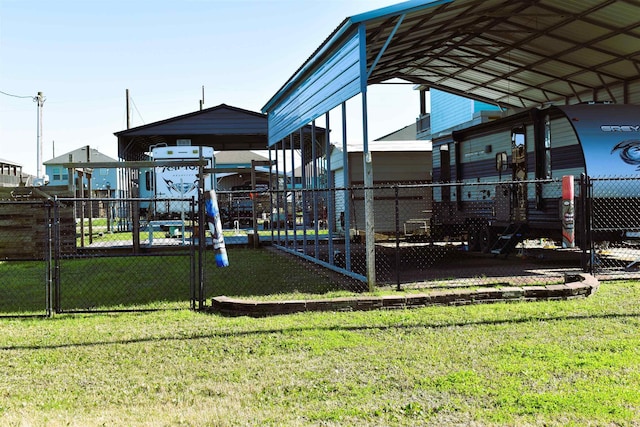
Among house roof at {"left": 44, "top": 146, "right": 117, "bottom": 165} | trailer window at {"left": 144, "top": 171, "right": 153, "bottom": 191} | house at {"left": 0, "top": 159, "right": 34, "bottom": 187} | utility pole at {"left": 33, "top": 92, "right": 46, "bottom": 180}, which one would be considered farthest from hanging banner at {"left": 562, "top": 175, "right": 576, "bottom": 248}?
house roof at {"left": 44, "top": 146, "right": 117, "bottom": 165}

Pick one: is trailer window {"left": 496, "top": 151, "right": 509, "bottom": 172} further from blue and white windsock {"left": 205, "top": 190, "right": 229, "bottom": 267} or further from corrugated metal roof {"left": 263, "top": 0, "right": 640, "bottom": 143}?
blue and white windsock {"left": 205, "top": 190, "right": 229, "bottom": 267}

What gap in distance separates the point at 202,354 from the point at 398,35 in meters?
8.79

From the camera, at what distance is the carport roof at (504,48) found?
37.7ft

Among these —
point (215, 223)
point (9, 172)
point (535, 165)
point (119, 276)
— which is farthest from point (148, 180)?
point (9, 172)

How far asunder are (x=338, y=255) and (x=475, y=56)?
6626 mm

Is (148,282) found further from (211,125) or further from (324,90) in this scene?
(211,125)

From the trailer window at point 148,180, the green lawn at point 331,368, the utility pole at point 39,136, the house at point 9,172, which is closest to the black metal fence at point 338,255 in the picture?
the green lawn at point 331,368

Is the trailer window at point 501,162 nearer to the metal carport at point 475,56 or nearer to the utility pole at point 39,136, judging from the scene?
the metal carport at point 475,56

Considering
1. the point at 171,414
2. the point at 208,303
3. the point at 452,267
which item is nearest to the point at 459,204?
the point at 452,267

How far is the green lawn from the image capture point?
4445 millimetres

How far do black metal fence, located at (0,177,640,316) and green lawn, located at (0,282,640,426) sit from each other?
1.28m

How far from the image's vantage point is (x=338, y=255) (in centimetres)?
1443

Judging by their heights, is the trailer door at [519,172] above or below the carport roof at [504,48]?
below

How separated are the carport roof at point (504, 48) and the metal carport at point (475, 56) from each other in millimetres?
25
